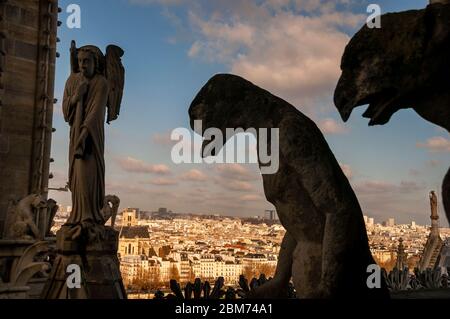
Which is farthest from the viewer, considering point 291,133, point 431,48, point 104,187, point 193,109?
point 104,187

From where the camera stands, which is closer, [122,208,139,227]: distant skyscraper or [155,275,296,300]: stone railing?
[155,275,296,300]: stone railing

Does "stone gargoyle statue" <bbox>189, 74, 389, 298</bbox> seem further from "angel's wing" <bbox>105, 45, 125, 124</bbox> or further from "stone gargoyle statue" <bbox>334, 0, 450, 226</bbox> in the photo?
"angel's wing" <bbox>105, 45, 125, 124</bbox>

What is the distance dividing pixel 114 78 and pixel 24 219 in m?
4.10

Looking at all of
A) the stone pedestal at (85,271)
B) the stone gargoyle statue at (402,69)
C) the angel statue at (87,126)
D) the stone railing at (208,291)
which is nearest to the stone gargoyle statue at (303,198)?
the stone railing at (208,291)

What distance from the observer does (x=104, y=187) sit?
21.5 ft

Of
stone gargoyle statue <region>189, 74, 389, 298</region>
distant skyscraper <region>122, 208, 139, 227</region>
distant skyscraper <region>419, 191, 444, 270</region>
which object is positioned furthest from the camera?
distant skyscraper <region>122, 208, 139, 227</region>

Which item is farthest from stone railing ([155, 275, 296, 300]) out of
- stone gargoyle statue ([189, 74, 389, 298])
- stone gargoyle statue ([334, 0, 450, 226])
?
stone gargoyle statue ([334, 0, 450, 226])

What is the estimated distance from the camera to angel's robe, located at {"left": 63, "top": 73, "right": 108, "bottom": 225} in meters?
6.27

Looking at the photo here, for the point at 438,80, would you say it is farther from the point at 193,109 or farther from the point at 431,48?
the point at 193,109

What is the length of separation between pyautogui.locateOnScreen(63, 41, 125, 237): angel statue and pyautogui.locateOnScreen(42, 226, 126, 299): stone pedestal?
0.20 meters

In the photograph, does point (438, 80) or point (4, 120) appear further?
point (4, 120)

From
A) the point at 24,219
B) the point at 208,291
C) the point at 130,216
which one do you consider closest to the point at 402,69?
the point at 208,291
